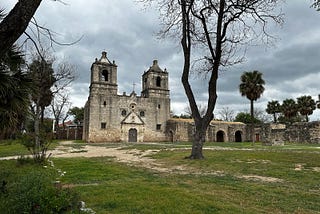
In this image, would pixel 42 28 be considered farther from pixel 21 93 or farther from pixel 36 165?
pixel 36 165

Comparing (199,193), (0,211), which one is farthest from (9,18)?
(199,193)

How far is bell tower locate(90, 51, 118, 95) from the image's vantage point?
32.9 meters

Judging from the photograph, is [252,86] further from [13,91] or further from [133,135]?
[13,91]

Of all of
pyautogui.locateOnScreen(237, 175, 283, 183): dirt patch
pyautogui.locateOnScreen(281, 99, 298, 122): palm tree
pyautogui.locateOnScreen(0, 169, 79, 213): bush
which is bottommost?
pyautogui.locateOnScreen(237, 175, 283, 183): dirt patch

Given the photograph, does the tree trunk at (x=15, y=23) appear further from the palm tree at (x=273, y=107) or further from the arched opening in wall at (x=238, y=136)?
the palm tree at (x=273, y=107)

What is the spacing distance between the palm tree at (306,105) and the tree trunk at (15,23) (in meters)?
42.6

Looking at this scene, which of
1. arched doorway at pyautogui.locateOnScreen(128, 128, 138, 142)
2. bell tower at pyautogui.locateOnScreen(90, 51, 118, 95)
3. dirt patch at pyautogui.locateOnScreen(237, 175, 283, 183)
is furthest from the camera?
arched doorway at pyautogui.locateOnScreen(128, 128, 138, 142)

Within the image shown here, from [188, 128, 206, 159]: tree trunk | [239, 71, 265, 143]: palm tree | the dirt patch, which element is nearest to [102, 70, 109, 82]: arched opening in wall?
[239, 71, 265, 143]: palm tree

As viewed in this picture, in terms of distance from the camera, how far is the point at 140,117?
114 feet

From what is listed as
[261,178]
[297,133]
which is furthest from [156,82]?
[261,178]

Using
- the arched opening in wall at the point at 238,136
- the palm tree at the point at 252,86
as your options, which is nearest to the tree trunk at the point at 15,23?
the palm tree at the point at 252,86

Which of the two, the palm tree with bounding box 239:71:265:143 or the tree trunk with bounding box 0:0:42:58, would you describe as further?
the palm tree with bounding box 239:71:265:143

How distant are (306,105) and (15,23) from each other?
140 feet

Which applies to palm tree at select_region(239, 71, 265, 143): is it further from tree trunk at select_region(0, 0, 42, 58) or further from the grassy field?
tree trunk at select_region(0, 0, 42, 58)
